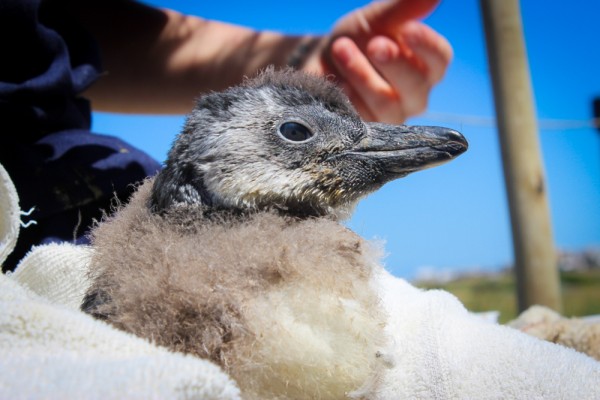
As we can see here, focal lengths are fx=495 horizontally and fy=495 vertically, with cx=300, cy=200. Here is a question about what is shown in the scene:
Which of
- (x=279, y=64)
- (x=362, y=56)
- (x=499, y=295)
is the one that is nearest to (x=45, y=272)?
(x=362, y=56)

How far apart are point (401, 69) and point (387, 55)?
43mm

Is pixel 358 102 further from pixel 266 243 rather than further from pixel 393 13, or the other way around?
pixel 266 243

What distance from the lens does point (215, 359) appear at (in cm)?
32

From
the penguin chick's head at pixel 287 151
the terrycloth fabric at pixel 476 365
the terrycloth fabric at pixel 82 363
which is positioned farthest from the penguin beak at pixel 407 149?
the terrycloth fabric at pixel 82 363

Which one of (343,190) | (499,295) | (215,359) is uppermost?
(499,295)

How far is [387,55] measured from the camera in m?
0.89

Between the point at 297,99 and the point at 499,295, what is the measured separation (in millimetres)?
2468

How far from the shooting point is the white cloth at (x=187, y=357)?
24cm

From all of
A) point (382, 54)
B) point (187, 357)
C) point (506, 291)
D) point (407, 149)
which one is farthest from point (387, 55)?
point (506, 291)

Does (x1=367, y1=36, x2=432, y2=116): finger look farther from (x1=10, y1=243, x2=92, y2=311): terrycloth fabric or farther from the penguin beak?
(x1=10, y1=243, x2=92, y2=311): terrycloth fabric

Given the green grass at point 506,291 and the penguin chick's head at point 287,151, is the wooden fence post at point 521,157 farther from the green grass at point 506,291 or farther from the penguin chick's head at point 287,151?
the green grass at point 506,291

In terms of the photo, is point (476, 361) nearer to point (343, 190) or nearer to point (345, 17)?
point (343, 190)

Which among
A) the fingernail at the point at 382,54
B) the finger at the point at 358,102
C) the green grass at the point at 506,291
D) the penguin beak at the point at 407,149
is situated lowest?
the penguin beak at the point at 407,149

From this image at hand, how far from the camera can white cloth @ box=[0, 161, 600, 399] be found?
243 millimetres
